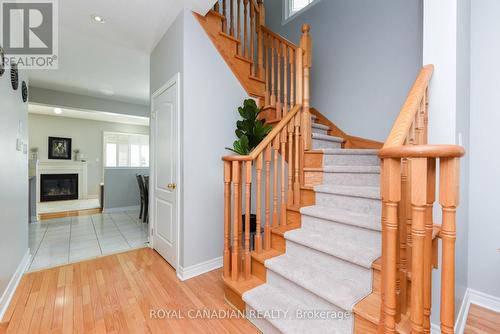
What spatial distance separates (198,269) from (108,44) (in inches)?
124

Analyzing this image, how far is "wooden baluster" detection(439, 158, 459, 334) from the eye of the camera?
84cm

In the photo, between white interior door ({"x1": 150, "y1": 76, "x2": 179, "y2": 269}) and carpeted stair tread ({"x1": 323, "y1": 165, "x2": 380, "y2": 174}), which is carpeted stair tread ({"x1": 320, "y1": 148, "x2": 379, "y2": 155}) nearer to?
carpeted stair tread ({"x1": 323, "y1": 165, "x2": 380, "y2": 174})

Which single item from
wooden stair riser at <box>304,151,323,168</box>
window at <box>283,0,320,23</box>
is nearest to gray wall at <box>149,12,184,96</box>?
wooden stair riser at <box>304,151,323,168</box>

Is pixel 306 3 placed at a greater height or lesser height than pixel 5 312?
greater

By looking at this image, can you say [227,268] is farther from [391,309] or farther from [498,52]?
[498,52]

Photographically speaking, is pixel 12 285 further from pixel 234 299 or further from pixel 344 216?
pixel 344 216

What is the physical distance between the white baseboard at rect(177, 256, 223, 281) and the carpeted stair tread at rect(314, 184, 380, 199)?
4.41ft

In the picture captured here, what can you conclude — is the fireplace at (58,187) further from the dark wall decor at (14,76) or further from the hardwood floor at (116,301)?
the dark wall decor at (14,76)

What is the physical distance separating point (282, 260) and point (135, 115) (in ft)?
18.6

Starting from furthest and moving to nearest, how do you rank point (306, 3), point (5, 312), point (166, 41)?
point (306, 3), point (166, 41), point (5, 312)

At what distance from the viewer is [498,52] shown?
1.82 m

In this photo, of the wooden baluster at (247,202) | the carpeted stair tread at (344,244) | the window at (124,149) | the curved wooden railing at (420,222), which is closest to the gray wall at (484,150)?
the carpeted stair tread at (344,244)

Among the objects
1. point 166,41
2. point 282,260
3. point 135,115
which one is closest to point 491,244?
point 282,260

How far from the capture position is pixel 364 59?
116 inches
